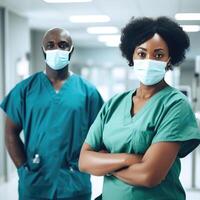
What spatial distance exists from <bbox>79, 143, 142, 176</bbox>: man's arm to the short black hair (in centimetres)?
37

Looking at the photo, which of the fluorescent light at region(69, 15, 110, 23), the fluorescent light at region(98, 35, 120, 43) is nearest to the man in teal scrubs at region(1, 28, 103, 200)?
the fluorescent light at region(69, 15, 110, 23)

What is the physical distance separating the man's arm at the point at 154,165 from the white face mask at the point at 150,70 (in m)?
0.24

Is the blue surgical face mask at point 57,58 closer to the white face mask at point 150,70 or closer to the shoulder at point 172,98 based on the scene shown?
the white face mask at point 150,70

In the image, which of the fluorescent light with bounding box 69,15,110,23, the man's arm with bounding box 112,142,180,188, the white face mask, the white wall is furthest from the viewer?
the fluorescent light with bounding box 69,15,110,23

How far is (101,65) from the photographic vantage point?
28.8 feet

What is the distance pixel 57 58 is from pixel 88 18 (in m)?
3.35

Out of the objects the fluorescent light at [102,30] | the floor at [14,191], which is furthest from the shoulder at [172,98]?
the fluorescent light at [102,30]

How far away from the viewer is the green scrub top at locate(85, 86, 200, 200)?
1041 millimetres

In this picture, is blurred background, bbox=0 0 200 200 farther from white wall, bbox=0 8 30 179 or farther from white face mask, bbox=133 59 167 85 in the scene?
white face mask, bbox=133 59 167 85

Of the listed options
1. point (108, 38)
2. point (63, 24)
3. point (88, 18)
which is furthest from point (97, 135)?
point (108, 38)

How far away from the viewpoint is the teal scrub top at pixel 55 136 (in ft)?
4.90

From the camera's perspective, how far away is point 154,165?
101 centimetres

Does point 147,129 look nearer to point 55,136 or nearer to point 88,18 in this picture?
point 55,136

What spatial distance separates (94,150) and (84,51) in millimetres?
7800
